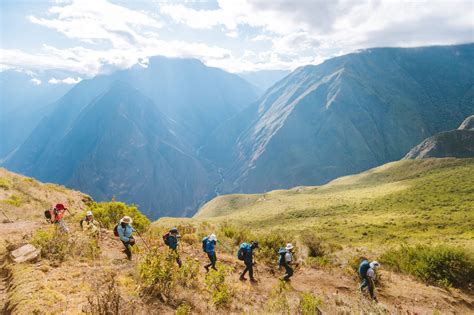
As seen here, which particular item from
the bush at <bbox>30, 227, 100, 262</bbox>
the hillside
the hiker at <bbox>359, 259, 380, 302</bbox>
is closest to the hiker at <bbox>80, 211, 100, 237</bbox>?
the hillside

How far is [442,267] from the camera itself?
1628 cm

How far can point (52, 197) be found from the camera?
2416 centimetres

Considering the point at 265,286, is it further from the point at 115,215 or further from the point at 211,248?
the point at 115,215

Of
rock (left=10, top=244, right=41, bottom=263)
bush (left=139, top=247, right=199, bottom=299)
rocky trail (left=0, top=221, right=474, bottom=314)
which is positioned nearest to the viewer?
rocky trail (left=0, top=221, right=474, bottom=314)

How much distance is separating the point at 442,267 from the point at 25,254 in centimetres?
1998

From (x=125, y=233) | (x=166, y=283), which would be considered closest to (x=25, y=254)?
(x=125, y=233)

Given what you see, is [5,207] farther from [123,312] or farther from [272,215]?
[272,215]

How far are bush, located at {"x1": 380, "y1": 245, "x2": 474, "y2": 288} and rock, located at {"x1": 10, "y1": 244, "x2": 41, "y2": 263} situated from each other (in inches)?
722

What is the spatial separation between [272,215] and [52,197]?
44.3 metres

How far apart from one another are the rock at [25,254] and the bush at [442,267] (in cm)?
1834

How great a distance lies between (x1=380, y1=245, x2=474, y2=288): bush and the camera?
15766 mm

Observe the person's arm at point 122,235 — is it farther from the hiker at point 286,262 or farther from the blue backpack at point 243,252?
the hiker at point 286,262

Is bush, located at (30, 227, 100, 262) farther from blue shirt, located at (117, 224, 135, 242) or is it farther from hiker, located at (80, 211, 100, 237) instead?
hiker, located at (80, 211, 100, 237)

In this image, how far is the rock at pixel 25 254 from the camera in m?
9.61
